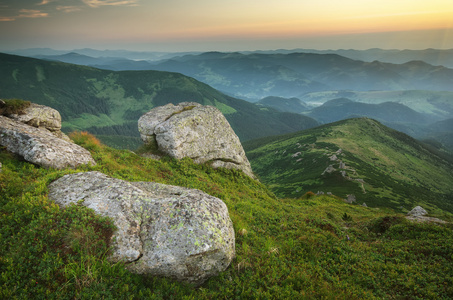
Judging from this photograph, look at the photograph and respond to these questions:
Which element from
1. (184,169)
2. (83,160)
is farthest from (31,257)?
(184,169)

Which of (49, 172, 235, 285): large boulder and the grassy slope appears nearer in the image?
the grassy slope

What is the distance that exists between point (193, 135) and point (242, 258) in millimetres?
19441

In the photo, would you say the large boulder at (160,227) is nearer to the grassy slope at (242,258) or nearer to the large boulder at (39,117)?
the grassy slope at (242,258)

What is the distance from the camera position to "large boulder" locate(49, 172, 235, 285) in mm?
8945

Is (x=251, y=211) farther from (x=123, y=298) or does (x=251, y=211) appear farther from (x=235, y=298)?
(x=123, y=298)

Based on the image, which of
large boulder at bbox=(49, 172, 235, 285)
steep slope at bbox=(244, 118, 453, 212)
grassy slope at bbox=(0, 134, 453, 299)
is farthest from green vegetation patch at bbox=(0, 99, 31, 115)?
steep slope at bbox=(244, 118, 453, 212)

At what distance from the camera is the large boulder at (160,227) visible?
8.95 m

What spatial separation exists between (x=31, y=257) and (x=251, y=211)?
44.1 feet

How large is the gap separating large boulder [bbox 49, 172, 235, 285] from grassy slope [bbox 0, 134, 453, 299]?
1.57 ft

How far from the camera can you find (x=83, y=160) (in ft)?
49.8

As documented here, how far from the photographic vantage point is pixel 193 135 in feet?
91.9

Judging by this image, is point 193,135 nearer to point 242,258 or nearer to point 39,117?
point 39,117

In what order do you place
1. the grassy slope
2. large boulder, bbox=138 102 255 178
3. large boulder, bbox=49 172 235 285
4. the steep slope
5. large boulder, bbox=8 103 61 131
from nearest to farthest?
the grassy slope
large boulder, bbox=49 172 235 285
large boulder, bbox=8 103 61 131
large boulder, bbox=138 102 255 178
the steep slope

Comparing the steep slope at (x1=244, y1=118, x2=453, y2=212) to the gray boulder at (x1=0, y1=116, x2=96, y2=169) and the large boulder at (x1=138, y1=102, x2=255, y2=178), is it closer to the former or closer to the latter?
the large boulder at (x1=138, y1=102, x2=255, y2=178)
